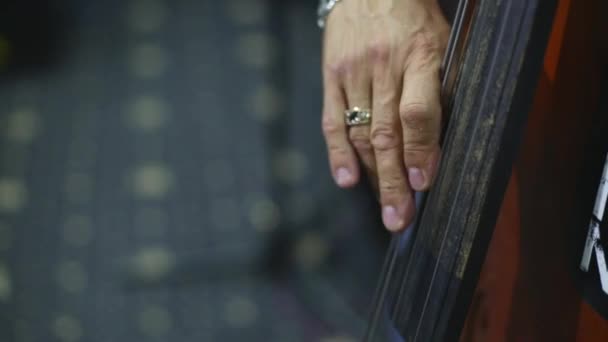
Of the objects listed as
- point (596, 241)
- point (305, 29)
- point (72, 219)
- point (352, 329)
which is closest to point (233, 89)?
point (305, 29)

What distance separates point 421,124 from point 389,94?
0.08 m

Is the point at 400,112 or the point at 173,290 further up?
the point at 400,112

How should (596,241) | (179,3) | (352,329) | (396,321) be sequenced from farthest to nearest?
(179,3) → (352,329) → (396,321) → (596,241)

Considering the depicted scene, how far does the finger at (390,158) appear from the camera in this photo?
2.63 ft

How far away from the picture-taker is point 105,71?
2.43 meters

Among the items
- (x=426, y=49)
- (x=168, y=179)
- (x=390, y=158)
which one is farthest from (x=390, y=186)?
(x=168, y=179)

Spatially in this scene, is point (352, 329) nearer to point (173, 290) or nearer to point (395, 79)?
point (173, 290)

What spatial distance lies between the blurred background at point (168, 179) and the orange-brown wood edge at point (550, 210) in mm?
1389

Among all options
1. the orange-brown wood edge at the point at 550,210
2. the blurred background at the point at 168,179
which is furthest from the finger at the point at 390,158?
the blurred background at the point at 168,179

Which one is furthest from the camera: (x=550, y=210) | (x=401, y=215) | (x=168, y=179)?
(x=168, y=179)

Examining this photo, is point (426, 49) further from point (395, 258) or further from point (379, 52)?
point (395, 258)

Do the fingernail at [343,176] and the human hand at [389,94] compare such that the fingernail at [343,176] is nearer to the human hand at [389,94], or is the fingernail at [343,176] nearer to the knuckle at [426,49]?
the human hand at [389,94]

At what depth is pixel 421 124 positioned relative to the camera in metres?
0.75

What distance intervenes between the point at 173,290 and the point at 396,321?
5.24ft
